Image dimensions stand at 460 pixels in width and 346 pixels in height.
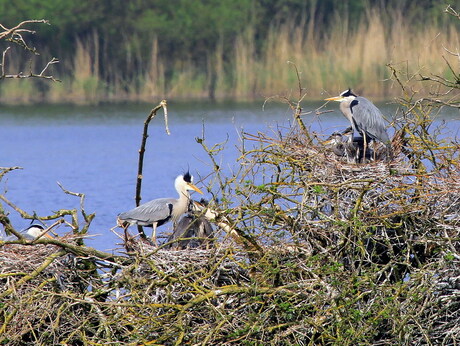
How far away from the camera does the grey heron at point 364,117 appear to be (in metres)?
8.30

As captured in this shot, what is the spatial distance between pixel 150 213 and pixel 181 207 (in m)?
0.55

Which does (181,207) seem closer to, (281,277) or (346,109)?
(346,109)

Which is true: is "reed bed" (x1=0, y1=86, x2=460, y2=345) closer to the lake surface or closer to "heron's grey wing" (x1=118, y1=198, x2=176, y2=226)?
"heron's grey wing" (x1=118, y1=198, x2=176, y2=226)

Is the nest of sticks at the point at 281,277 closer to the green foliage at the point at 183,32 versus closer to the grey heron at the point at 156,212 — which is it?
the grey heron at the point at 156,212

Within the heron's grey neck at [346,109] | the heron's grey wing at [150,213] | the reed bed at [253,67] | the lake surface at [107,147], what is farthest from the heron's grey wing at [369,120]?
the reed bed at [253,67]

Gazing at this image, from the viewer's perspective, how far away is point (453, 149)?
21.4 feet

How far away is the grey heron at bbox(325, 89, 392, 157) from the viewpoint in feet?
27.2

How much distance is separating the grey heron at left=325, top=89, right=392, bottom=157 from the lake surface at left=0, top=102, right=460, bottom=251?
317 centimetres

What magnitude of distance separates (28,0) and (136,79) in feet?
14.8

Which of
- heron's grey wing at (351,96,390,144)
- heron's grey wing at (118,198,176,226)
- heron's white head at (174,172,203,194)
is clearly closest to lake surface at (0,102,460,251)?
heron's white head at (174,172,203,194)

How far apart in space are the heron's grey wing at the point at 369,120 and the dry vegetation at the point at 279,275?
182 cm

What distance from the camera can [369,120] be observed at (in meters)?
8.64

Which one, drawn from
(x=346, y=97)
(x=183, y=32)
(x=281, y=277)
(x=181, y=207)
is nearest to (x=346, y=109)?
(x=346, y=97)

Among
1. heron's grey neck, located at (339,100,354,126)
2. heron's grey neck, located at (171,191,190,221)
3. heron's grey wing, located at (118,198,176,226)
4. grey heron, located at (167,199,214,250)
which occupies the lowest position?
heron's grey neck, located at (171,191,190,221)
